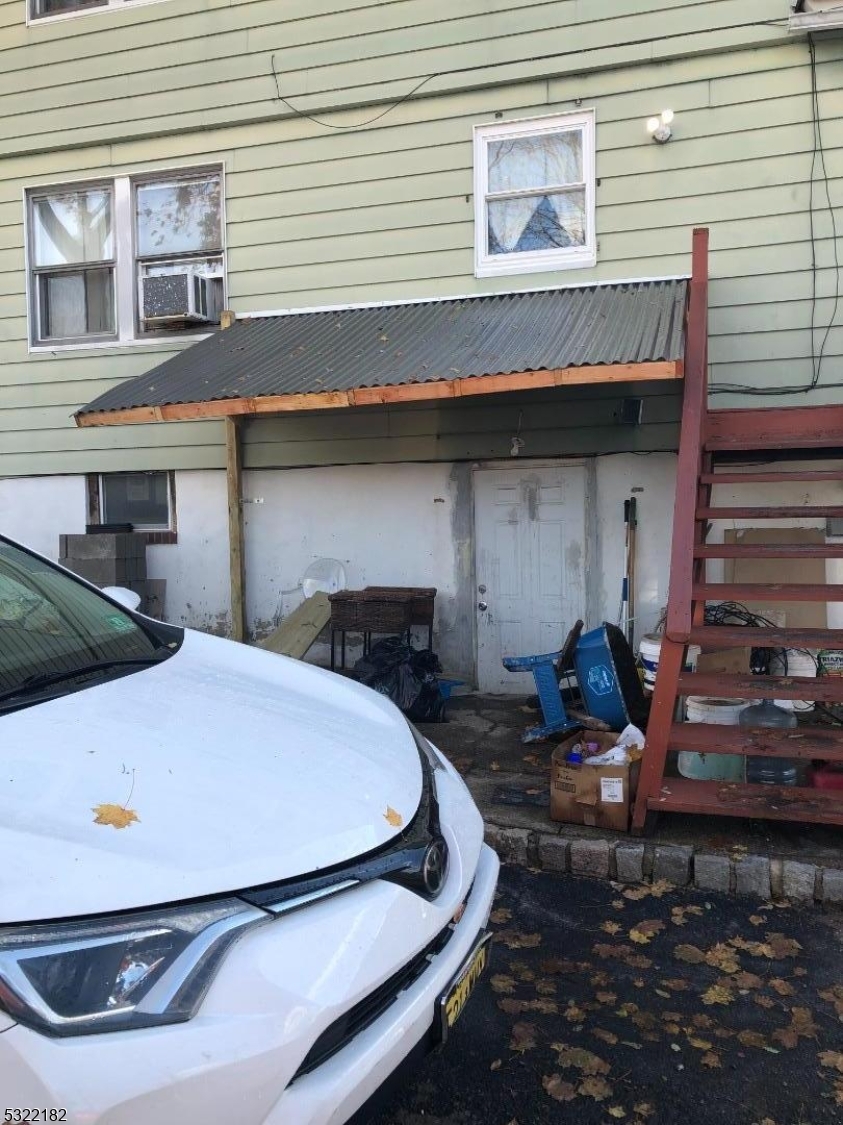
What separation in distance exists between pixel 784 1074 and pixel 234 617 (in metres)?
5.95

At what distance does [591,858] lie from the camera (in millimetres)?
4074

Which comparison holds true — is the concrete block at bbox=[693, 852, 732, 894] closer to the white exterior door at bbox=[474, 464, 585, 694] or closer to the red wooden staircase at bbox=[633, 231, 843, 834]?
the red wooden staircase at bbox=[633, 231, 843, 834]

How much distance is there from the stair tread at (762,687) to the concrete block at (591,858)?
2.81 ft

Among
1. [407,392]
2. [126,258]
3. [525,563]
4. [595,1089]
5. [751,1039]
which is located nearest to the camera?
[595,1089]

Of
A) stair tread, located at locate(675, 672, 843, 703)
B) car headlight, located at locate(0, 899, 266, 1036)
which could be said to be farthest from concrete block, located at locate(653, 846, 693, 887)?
car headlight, located at locate(0, 899, 266, 1036)

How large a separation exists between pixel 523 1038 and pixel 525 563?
4.67 meters

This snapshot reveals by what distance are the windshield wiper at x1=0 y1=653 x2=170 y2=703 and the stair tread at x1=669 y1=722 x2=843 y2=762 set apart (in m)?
2.69

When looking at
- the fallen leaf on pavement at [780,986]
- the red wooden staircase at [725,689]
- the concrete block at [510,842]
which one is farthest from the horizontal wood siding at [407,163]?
the fallen leaf on pavement at [780,986]

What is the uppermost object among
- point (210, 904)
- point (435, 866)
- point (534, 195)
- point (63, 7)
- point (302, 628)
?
point (63, 7)

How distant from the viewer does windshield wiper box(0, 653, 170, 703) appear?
7.04 feet

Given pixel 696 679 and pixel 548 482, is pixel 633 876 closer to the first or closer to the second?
pixel 696 679

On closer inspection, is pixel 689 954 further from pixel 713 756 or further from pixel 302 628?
pixel 302 628

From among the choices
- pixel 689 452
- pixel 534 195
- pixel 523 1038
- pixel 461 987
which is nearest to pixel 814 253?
pixel 534 195

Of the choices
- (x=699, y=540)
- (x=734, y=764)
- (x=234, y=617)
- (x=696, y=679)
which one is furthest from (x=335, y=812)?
(x=234, y=617)
